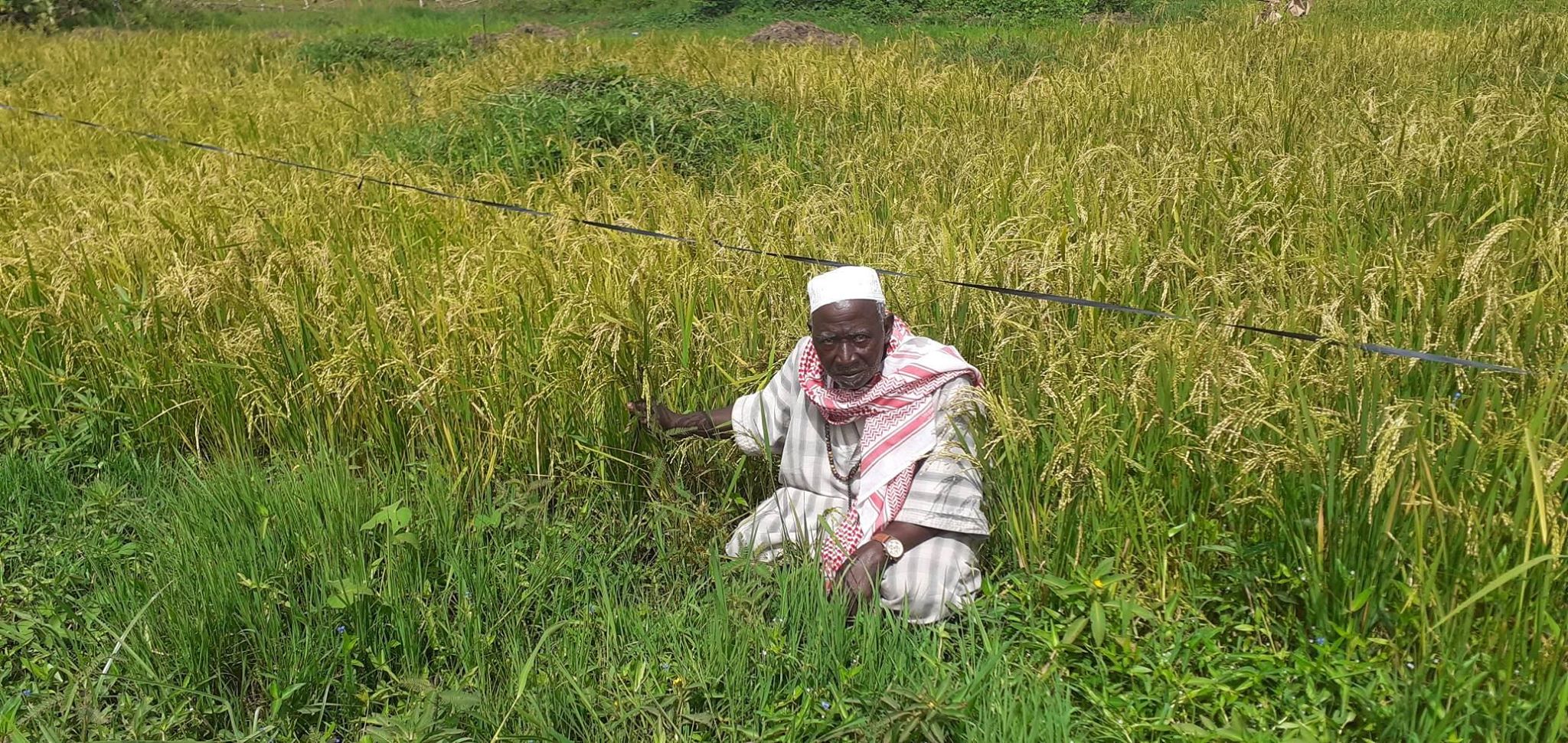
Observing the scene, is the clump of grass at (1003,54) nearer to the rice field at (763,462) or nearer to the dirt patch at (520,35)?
the rice field at (763,462)

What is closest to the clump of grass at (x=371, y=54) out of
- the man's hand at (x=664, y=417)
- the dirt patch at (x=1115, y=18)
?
the dirt patch at (x=1115, y=18)

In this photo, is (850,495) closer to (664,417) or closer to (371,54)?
(664,417)

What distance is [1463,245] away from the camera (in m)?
3.13

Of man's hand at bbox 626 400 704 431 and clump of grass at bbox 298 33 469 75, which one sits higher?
clump of grass at bbox 298 33 469 75

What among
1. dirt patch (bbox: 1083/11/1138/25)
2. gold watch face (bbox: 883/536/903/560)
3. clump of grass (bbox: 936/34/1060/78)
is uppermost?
dirt patch (bbox: 1083/11/1138/25)

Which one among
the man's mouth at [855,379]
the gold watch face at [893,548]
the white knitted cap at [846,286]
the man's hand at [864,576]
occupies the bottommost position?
the man's hand at [864,576]

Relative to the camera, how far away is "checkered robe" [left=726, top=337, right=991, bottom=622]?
222cm

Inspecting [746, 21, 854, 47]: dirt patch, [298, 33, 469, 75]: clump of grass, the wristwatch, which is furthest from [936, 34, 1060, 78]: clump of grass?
the wristwatch

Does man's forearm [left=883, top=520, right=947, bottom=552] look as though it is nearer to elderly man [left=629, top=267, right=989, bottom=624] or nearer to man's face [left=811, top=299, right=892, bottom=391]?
elderly man [left=629, top=267, right=989, bottom=624]

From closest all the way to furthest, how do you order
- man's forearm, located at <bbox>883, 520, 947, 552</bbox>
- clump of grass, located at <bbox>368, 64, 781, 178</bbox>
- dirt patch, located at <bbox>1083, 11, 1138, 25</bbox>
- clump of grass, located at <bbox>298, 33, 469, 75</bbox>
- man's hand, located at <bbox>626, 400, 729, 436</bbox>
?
man's forearm, located at <bbox>883, 520, 947, 552</bbox>, man's hand, located at <bbox>626, 400, 729, 436</bbox>, clump of grass, located at <bbox>368, 64, 781, 178</bbox>, clump of grass, located at <bbox>298, 33, 469, 75</bbox>, dirt patch, located at <bbox>1083, 11, 1138, 25</bbox>

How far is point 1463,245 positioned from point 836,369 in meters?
2.10

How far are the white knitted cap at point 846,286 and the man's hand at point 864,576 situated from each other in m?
0.53

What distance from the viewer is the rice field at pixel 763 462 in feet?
6.32

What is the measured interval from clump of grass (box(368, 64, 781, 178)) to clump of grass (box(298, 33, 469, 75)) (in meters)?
4.11
